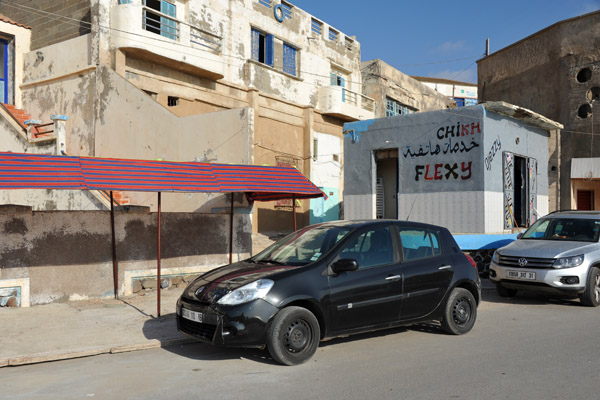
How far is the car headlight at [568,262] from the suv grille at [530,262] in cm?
10

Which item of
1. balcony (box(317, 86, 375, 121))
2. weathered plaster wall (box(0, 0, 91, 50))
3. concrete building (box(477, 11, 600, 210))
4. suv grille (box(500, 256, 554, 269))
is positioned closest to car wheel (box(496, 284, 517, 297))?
suv grille (box(500, 256, 554, 269))

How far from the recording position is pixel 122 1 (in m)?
16.2

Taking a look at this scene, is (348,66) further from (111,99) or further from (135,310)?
(135,310)

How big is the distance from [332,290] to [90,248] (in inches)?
234

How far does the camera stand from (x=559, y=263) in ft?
31.1

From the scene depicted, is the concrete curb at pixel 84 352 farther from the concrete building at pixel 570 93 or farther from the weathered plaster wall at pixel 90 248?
the concrete building at pixel 570 93

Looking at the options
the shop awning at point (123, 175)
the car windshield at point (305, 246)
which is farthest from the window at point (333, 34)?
the car windshield at point (305, 246)

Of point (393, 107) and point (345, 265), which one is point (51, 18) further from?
point (393, 107)

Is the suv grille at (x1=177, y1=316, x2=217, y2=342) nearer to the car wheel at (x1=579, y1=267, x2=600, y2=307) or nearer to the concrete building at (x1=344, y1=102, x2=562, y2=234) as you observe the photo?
the car wheel at (x1=579, y1=267, x2=600, y2=307)

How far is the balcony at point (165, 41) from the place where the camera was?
618 inches

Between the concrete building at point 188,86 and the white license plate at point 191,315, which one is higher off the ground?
the concrete building at point 188,86

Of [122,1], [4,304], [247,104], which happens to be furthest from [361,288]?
[247,104]

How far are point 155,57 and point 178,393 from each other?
13.6 m

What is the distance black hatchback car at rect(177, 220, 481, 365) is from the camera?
5625 mm
